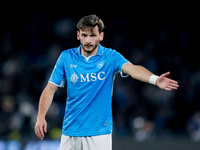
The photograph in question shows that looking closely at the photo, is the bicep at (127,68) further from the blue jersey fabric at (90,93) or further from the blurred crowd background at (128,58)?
the blurred crowd background at (128,58)

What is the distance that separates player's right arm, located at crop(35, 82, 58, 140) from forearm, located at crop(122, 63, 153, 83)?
30.9 inches

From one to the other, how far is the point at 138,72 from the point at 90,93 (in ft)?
1.81

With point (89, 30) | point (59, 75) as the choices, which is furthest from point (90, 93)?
point (89, 30)

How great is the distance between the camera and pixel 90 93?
4.69m

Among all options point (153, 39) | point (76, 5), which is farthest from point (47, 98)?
point (76, 5)

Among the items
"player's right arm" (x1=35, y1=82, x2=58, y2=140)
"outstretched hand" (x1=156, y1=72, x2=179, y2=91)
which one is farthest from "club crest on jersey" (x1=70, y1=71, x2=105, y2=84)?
"outstretched hand" (x1=156, y1=72, x2=179, y2=91)

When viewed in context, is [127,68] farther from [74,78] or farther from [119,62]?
[74,78]

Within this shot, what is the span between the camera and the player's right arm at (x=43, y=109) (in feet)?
15.3

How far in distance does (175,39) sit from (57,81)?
29.5 ft

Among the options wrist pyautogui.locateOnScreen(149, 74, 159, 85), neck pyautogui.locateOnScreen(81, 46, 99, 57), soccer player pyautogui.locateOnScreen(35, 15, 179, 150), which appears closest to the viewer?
wrist pyautogui.locateOnScreen(149, 74, 159, 85)

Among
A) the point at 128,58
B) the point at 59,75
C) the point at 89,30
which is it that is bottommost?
the point at 59,75

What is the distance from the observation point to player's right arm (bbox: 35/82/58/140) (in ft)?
15.3

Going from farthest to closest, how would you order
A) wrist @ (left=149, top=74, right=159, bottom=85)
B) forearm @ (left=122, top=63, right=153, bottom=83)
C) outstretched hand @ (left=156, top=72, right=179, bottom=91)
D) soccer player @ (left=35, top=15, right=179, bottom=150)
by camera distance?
soccer player @ (left=35, top=15, right=179, bottom=150)
forearm @ (left=122, top=63, right=153, bottom=83)
wrist @ (left=149, top=74, right=159, bottom=85)
outstretched hand @ (left=156, top=72, right=179, bottom=91)

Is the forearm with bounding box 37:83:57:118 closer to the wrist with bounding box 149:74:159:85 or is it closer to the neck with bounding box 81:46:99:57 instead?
the neck with bounding box 81:46:99:57
